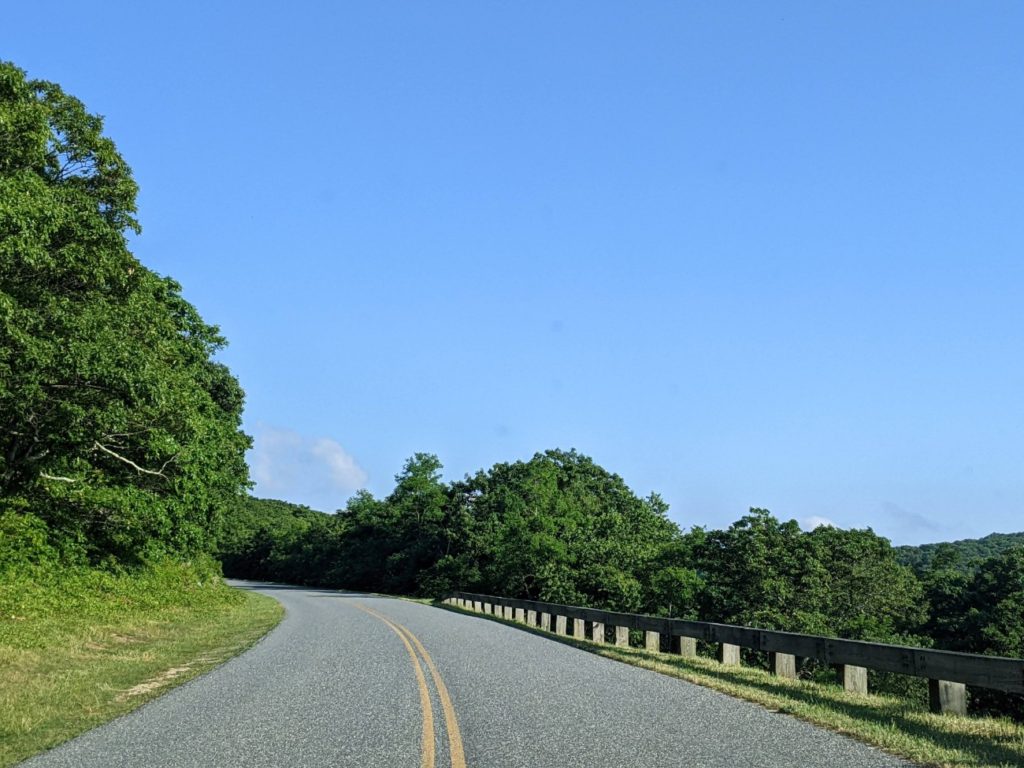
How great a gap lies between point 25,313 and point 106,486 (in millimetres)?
9513

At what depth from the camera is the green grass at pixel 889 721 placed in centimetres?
760

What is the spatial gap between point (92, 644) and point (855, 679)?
15.3 metres

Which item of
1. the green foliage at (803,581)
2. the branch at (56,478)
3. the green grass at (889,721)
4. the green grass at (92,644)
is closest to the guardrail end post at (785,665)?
the green grass at (889,721)

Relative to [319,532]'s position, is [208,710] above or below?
below

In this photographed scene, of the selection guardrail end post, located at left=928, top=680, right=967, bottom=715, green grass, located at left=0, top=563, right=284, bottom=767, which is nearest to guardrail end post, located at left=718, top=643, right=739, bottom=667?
guardrail end post, located at left=928, top=680, right=967, bottom=715

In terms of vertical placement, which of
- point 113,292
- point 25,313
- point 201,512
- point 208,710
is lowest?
point 208,710

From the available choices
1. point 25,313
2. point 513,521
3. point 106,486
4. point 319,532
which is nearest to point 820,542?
point 513,521

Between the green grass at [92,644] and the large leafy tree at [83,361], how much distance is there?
2.33 m

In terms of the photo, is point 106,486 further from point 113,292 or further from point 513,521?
point 513,521

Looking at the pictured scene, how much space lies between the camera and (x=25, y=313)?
18.2 m

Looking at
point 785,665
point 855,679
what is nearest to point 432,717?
point 855,679

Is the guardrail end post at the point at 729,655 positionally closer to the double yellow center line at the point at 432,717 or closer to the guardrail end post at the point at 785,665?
the guardrail end post at the point at 785,665

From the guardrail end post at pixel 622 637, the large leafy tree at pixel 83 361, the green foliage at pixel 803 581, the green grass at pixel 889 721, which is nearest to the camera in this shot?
the green grass at pixel 889 721

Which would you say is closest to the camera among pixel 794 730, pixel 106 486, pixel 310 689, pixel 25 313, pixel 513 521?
pixel 794 730
